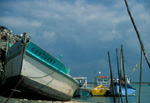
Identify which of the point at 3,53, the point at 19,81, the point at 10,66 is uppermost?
the point at 3,53

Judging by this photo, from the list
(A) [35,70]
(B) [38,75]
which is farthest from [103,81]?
(A) [35,70]

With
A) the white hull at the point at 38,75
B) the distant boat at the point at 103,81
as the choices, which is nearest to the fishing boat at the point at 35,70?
the white hull at the point at 38,75

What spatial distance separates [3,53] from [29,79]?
664 cm

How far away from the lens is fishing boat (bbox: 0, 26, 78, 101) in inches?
439

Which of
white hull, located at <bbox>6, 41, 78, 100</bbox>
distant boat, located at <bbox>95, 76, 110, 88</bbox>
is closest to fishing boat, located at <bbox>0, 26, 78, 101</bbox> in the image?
white hull, located at <bbox>6, 41, 78, 100</bbox>

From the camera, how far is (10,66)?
12781 millimetres

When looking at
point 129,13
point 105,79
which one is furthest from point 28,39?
point 105,79

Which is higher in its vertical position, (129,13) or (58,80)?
(129,13)

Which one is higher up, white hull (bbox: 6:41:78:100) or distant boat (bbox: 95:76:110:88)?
white hull (bbox: 6:41:78:100)

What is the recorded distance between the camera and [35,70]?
11.6 m

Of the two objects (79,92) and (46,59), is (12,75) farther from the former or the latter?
(79,92)

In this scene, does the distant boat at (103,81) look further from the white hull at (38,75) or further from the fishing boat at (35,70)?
the fishing boat at (35,70)

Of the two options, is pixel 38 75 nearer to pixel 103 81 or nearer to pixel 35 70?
pixel 35 70

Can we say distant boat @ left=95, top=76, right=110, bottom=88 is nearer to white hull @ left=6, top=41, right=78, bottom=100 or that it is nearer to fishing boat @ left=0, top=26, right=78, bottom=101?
white hull @ left=6, top=41, right=78, bottom=100
